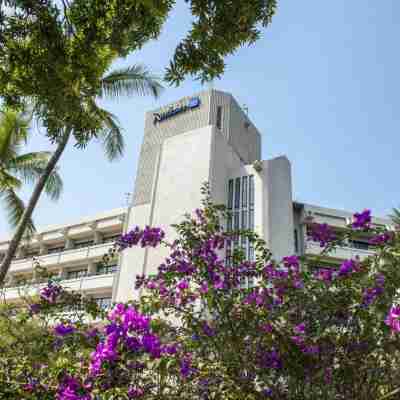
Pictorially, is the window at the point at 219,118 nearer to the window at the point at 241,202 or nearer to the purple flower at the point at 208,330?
the window at the point at 241,202

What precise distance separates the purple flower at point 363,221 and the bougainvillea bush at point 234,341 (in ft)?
0.04

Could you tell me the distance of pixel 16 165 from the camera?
1480 cm

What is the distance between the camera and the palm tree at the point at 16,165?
1378cm

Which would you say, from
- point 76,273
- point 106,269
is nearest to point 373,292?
point 106,269

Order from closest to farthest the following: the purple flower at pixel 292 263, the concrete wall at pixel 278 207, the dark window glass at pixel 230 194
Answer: the purple flower at pixel 292 263
the concrete wall at pixel 278 207
the dark window glass at pixel 230 194

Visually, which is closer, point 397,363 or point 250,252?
point 397,363

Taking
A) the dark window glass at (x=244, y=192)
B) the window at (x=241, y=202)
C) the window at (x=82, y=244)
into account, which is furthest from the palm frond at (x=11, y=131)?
the window at (x=82, y=244)

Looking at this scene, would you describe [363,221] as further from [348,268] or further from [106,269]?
[106,269]

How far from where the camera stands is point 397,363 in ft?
12.8

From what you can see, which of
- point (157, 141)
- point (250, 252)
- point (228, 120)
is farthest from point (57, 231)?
point (250, 252)

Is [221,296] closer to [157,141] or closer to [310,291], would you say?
[310,291]

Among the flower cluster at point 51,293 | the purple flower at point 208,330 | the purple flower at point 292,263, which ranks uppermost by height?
the purple flower at point 292,263

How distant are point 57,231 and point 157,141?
37.0ft

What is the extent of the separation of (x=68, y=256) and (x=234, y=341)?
24000mm
